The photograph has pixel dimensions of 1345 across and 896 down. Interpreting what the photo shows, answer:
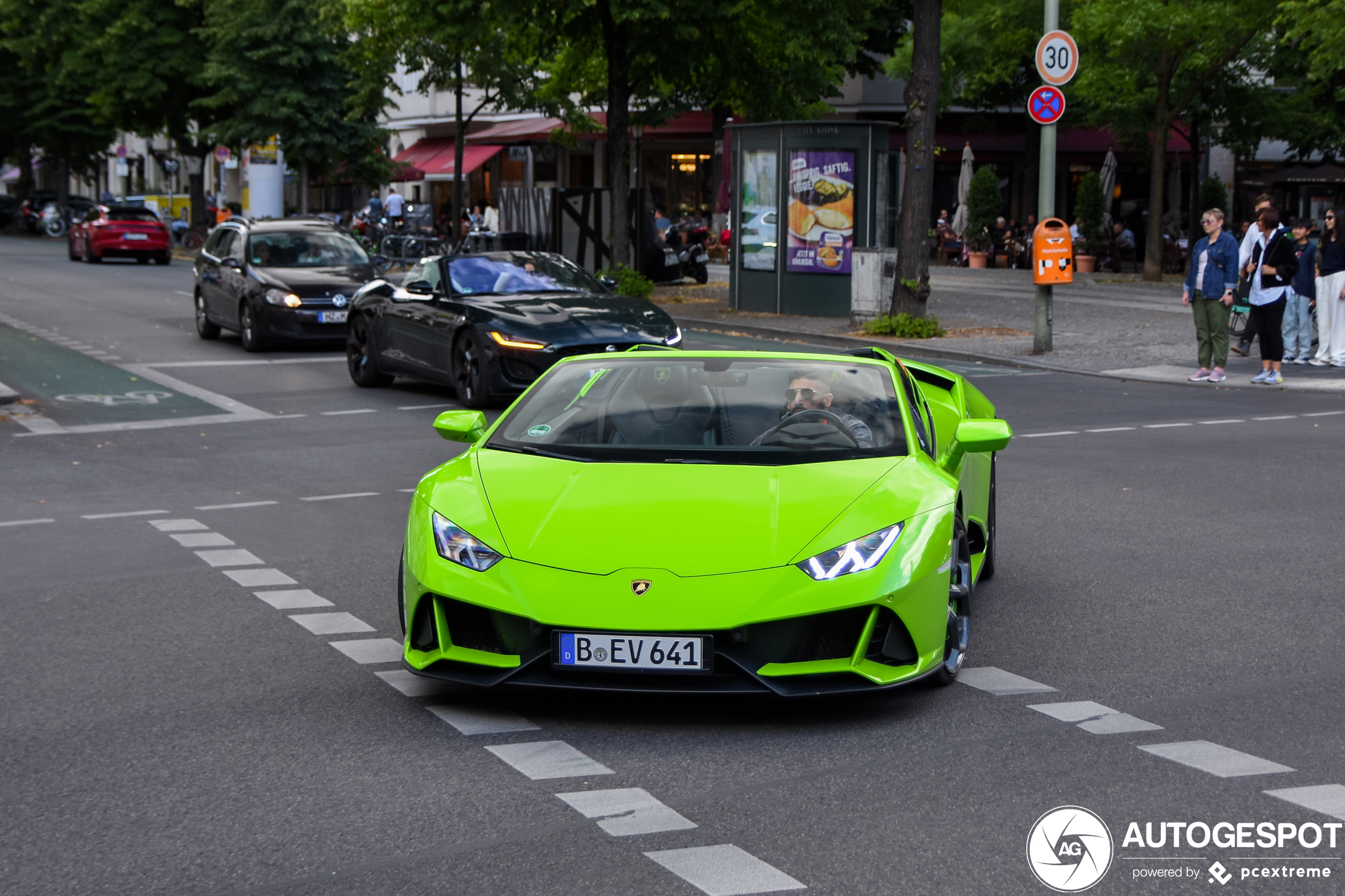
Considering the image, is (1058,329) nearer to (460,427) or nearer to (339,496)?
(339,496)

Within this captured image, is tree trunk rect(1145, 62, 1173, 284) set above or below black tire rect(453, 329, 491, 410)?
above

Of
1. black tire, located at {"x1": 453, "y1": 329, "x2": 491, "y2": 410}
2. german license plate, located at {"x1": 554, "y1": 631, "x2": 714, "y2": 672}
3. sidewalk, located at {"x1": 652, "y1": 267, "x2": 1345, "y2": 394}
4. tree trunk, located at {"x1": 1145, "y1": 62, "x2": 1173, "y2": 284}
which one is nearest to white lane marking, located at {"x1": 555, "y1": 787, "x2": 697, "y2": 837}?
german license plate, located at {"x1": 554, "y1": 631, "x2": 714, "y2": 672}

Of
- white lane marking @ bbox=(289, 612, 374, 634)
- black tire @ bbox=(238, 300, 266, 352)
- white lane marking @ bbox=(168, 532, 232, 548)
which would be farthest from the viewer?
black tire @ bbox=(238, 300, 266, 352)

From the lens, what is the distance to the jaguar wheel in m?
Answer: 5.80

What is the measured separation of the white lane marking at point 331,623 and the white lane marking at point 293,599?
149 millimetres

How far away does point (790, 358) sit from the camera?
672cm

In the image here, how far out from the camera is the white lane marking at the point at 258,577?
7883 mm

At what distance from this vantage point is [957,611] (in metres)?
6.02

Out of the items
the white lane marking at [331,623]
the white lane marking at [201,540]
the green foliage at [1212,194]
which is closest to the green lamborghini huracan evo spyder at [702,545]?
the white lane marking at [331,623]

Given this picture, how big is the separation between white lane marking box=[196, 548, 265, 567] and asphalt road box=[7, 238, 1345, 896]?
0.34 ft

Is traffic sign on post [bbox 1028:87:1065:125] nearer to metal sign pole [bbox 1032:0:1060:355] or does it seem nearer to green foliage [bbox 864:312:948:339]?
metal sign pole [bbox 1032:0:1060:355]

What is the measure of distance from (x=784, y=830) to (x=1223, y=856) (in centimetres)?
113

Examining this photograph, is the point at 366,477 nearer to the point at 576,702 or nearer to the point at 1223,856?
the point at 576,702

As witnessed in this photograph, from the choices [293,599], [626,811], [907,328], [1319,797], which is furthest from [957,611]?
[907,328]
